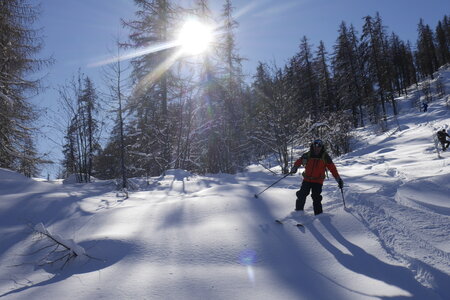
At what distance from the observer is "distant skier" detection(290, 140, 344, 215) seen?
15.1ft

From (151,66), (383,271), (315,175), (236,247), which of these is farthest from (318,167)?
(151,66)

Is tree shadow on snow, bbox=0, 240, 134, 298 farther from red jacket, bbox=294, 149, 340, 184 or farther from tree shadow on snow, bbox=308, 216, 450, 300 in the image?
red jacket, bbox=294, 149, 340, 184

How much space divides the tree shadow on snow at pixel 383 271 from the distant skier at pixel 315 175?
3.79 ft

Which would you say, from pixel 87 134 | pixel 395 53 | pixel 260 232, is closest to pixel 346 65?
pixel 395 53

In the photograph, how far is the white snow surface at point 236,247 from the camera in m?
2.37

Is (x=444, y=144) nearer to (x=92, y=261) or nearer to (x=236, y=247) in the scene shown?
(x=236, y=247)

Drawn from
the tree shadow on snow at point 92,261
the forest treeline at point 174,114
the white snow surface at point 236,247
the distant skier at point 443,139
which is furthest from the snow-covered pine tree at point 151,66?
the distant skier at point 443,139

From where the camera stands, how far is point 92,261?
286 cm

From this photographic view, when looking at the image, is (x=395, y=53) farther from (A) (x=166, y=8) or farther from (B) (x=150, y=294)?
(B) (x=150, y=294)

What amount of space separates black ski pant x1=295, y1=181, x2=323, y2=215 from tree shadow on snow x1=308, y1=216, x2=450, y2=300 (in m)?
1.07

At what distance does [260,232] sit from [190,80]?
33.1 ft

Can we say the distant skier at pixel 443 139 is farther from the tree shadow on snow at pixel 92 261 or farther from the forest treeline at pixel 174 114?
the tree shadow on snow at pixel 92 261

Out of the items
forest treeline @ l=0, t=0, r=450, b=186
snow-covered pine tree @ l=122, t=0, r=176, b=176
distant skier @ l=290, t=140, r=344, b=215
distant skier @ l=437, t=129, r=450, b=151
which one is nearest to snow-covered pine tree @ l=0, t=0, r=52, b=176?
forest treeline @ l=0, t=0, r=450, b=186

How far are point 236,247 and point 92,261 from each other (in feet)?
5.44
